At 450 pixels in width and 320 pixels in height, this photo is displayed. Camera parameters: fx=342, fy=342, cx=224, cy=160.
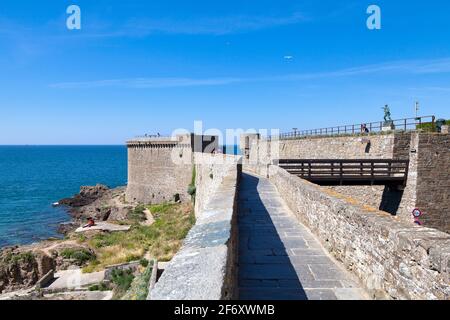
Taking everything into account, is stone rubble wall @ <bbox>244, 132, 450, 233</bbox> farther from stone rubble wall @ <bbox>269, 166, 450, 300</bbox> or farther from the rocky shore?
the rocky shore

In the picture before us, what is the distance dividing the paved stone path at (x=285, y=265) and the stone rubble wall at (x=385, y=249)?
28 centimetres

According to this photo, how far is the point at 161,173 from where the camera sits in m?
39.7

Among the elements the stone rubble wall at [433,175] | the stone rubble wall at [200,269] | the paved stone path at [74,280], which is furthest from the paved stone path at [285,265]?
the paved stone path at [74,280]

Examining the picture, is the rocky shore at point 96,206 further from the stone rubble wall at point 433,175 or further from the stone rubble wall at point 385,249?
the stone rubble wall at point 385,249

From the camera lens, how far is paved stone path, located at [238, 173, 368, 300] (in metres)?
4.87

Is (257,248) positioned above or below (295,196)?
below

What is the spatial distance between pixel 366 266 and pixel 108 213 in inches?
1479

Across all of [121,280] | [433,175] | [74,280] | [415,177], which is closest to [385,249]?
[415,177]

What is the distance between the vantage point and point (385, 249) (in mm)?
4160

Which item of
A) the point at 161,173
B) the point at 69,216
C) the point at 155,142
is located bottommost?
the point at 69,216

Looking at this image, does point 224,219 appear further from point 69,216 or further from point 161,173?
point 69,216

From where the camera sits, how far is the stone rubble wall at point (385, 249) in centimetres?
321

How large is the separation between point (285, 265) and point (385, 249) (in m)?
2.18
